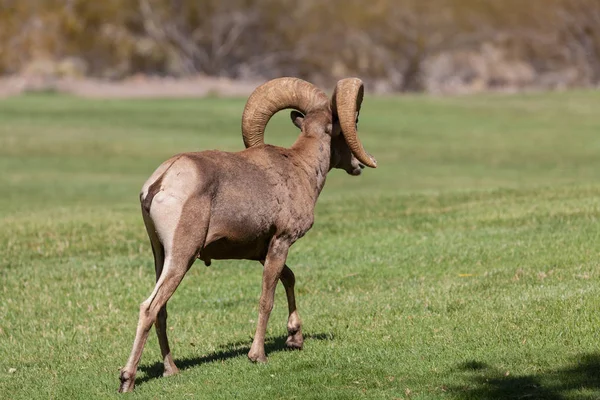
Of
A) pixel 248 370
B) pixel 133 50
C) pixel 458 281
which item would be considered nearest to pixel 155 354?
pixel 248 370

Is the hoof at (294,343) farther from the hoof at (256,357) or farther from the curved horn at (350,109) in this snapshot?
the curved horn at (350,109)

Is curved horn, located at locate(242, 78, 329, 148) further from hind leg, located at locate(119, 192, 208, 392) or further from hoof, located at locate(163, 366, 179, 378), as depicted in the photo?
hoof, located at locate(163, 366, 179, 378)

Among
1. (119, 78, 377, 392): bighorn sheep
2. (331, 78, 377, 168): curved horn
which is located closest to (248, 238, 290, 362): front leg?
(119, 78, 377, 392): bighorn sheep

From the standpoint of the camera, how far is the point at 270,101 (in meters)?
10.8

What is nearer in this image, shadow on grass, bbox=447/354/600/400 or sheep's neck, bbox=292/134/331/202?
shadow on grass, bbox=447/354/600/400

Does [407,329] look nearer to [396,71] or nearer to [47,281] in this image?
[47,281]

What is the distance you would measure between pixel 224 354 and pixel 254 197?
1744 mm

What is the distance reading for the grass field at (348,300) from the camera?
914 centimetres

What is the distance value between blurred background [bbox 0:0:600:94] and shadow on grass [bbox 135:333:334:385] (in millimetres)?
57172

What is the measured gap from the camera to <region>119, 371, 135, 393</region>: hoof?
8.98 metres

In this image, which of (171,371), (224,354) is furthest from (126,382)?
(224,354)

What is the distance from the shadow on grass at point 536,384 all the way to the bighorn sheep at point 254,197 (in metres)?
2.01

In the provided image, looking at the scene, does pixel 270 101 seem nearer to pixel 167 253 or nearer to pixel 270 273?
pixel 270 273

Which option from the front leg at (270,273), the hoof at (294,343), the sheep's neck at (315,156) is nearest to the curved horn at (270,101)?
the sheep's neck at (315,156)
